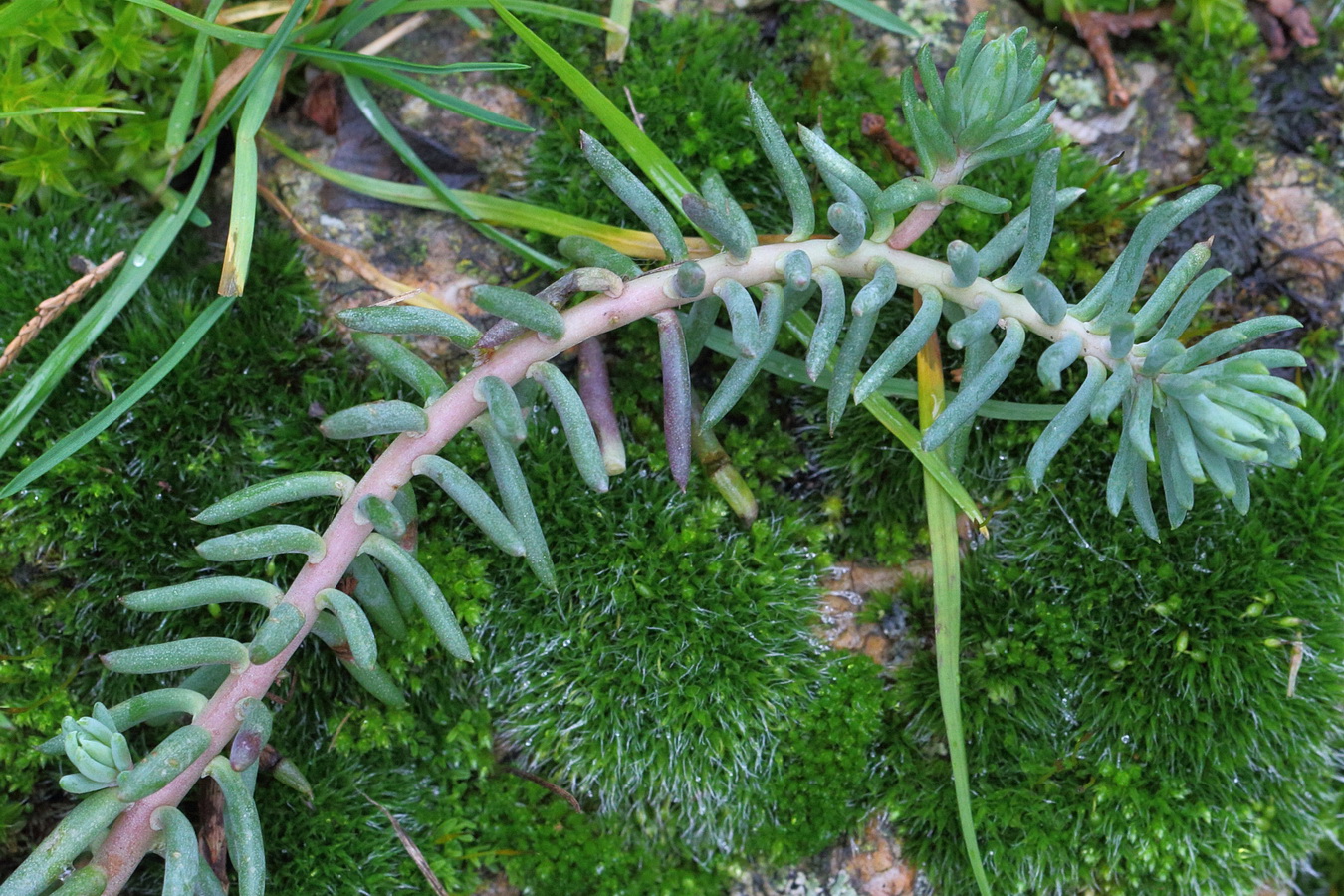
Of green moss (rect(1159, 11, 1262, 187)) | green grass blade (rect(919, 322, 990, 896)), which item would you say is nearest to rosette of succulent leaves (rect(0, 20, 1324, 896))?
green grass blade (rect(919, 322, 990, 896))

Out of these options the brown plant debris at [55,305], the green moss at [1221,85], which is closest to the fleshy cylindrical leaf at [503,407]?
the brown plant debris at [55,305]

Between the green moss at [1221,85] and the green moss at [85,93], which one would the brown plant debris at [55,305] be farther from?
the green moss at [1221,85]

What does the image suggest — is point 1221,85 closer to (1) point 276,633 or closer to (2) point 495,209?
(2) point 495,209

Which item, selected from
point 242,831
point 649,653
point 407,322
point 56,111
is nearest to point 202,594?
point 242,831

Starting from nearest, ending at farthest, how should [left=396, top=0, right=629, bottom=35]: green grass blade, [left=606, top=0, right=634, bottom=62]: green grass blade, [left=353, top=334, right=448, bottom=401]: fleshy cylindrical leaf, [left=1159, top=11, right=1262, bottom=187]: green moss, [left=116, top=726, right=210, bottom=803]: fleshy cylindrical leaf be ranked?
[left=116, top=726, right=210, bottom=803]: fleshy cylindrical leaf → [left=353, top=334, right=448, bottom=401]: fleshy cylindrical leaf → [left=396, top=0, right=629, bottom=35]: green grass blade → [left=606, top=0, right=634, bottom=62]: green grass blade → [left=1159, top=11, right=1262, bottom=187]: green moss

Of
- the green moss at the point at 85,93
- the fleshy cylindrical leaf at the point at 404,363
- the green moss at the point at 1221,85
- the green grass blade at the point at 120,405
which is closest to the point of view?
the fleshy cylindrical leaf at the point at 404,363

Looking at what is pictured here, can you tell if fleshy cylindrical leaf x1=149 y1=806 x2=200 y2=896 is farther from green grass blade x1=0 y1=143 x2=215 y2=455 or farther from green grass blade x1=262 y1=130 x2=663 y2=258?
green grass blade x1=262 y1=130 x2=663 y2=258

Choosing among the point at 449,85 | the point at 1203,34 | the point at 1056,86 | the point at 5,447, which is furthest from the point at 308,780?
the point at 1203,34
